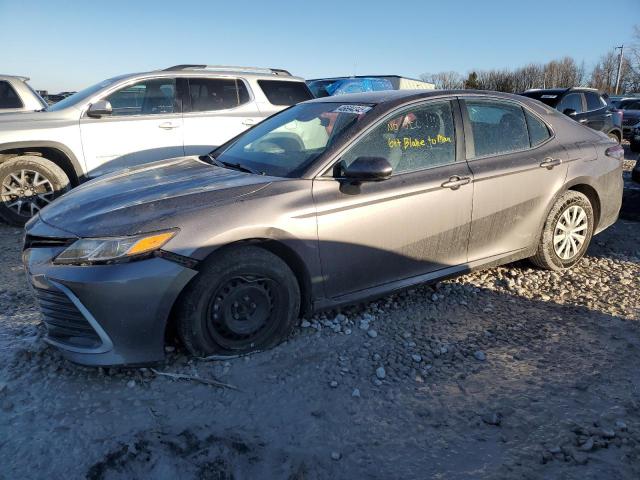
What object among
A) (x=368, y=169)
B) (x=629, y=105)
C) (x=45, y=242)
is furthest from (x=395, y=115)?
(x=629, y=105)

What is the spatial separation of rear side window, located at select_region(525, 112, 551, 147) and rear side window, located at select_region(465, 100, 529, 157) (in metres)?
0.05

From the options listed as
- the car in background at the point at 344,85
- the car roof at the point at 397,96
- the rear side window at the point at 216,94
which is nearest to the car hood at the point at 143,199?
the car roof at the point at 397,96

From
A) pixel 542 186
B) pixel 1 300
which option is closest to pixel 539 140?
pixel 542 186

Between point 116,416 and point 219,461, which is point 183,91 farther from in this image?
point 219,461

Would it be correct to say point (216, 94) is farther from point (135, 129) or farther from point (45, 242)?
point (45, 242)

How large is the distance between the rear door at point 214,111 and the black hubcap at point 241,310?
4023mm

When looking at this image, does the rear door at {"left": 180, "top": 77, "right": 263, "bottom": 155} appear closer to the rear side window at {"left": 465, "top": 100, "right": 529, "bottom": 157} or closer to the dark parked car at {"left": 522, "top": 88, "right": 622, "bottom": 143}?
the rear side window at {"left": 465, "top": 100, "right": 529, "bottom": 157}

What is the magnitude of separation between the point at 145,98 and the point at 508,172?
4.70m

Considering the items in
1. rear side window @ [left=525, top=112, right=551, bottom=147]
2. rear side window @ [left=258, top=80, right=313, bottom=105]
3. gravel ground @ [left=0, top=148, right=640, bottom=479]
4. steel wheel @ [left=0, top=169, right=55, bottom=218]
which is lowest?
gravel ground @ [left=0, top=148, right=640, bottom=479]

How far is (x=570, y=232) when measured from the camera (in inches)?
172

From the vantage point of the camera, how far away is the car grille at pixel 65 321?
2.66 metres

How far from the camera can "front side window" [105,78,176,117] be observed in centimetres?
627

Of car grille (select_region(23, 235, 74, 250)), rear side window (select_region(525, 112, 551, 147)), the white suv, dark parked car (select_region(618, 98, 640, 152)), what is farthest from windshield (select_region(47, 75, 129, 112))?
dark parked car (select_region(618, 98, 640, 152))

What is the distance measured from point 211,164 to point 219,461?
2.23 m
